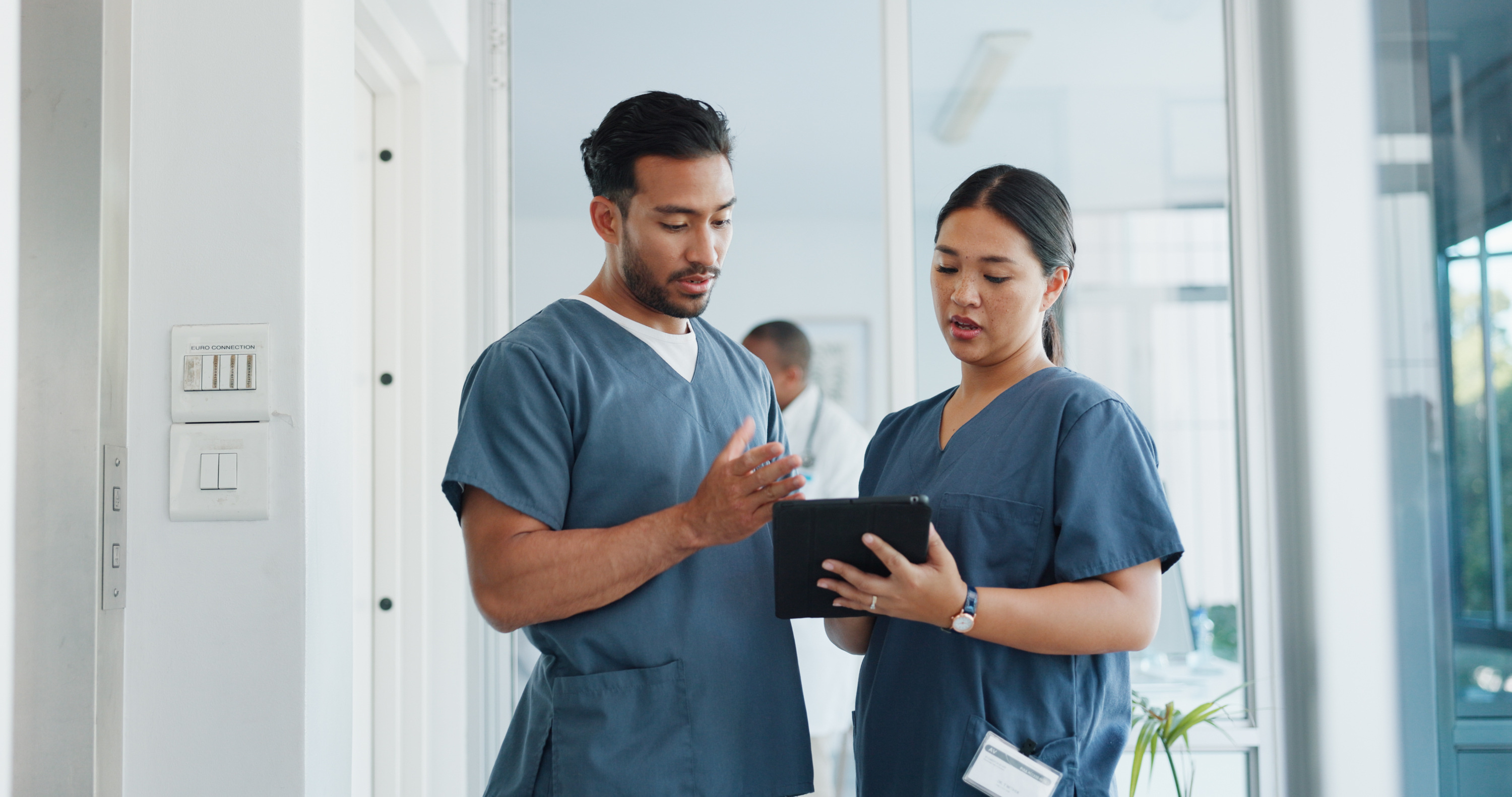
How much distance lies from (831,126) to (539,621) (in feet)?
10.1

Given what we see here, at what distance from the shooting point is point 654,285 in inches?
50.9

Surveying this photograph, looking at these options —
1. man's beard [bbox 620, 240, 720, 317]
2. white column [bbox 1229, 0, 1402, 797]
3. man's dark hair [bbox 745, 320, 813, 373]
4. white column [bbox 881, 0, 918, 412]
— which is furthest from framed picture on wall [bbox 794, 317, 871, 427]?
man's beard [bbox 620, 240, 720, 317]

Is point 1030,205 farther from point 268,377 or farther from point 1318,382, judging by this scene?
point 1318,382

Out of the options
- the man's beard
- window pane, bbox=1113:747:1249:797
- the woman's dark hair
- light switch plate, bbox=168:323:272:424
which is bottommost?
window pane, bbox=1113:747:1249:797

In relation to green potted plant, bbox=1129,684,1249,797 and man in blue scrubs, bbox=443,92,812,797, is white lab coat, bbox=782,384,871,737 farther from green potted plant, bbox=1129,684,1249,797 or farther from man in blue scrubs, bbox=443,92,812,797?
man in blue scrubs, bbox=443,92,812,797

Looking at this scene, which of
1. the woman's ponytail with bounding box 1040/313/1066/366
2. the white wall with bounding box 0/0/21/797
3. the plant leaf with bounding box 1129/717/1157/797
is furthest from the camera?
Answer: the plant leaf with bounding box 1129/717/1157/797

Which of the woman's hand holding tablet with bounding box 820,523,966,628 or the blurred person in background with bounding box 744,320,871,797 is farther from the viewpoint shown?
the blurred person in background with bounding box 744,320,871,797

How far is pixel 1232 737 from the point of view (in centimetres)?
240

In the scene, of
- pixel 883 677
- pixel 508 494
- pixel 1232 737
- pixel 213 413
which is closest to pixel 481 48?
pixel 213 413

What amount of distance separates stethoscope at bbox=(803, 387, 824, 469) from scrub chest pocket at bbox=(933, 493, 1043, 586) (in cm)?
199

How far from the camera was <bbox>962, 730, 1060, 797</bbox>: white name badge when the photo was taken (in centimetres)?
111

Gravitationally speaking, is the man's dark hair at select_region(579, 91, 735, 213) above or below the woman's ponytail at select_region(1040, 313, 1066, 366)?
above

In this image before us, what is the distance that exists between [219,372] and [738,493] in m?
0.68

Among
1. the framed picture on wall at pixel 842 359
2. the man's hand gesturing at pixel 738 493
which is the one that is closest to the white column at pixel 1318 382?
the man's hand gesturing at pixel 738 493
